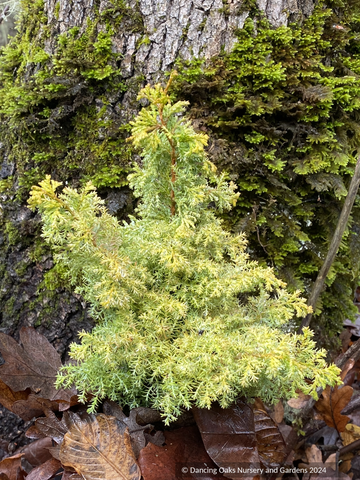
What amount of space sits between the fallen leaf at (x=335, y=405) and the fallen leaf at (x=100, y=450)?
33.3 inches

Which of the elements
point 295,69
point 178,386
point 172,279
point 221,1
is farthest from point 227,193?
point 221,1

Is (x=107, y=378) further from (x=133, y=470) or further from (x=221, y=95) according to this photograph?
(x=221, y=95)

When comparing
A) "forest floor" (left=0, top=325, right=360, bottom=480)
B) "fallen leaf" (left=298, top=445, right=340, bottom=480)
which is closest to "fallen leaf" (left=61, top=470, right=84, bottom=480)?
"forest floor" (left=0, top=325, right=360, bottom=480)

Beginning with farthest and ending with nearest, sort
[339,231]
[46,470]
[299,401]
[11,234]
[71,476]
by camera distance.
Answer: [11,234] < [299,401] < [339,231] < [46,470] < [71,476]

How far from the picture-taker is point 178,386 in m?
0.98

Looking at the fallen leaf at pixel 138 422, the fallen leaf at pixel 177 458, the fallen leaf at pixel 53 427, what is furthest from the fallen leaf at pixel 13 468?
the fallen leaf at pixel 177 458

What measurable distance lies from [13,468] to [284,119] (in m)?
1.69

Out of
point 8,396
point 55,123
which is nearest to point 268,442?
point 8,396

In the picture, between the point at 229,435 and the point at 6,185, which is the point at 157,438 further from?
the point at 6,185

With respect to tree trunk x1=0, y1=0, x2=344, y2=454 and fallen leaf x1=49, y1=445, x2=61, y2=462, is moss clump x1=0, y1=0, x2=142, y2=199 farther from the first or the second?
fallen leaf x1=49, y1=445, x2=61, y2=462

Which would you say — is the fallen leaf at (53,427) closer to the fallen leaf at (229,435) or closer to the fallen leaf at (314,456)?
the fallen leaf at (229,435)

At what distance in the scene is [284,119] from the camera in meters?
1.61

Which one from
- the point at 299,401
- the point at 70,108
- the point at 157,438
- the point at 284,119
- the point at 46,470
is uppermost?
the point at 284,119

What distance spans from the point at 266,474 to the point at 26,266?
1295mm
